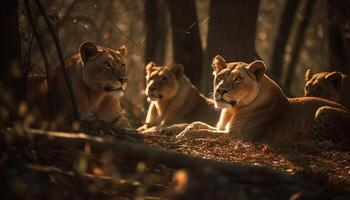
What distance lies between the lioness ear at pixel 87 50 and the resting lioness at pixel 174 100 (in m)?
2.69

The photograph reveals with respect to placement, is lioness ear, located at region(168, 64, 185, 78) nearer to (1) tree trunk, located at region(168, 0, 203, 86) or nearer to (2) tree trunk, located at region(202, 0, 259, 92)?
(2) tree trunk, located at region(202, 0, 259, 92)

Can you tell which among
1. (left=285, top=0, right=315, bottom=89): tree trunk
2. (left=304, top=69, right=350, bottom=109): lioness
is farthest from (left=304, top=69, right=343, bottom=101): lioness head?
(left=285, top=0, right=315, bottom=89): tree trunk

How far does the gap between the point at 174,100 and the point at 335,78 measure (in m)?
2.72

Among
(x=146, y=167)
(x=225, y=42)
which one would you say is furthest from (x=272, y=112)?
(x=146, y=167)

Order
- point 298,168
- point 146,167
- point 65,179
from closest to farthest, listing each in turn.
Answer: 1. point 65,179
2. point 146,167
3. point 298,168

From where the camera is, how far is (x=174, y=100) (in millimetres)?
11398

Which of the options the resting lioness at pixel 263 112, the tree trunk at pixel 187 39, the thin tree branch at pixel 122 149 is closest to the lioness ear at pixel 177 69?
the tree trunk at pixel 187 39

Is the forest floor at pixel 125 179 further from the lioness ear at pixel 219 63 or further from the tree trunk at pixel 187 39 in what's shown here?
the tree trunk at pixel 187 39

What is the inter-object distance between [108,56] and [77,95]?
2.10ft

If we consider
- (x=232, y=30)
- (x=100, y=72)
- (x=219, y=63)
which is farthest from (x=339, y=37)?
(x=100, y=72)

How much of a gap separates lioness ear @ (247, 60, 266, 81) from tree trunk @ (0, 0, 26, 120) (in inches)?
140

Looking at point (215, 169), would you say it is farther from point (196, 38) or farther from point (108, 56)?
point (196, 38)

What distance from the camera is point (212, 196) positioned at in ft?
17.4

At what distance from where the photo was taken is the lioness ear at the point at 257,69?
9062 millimetres
